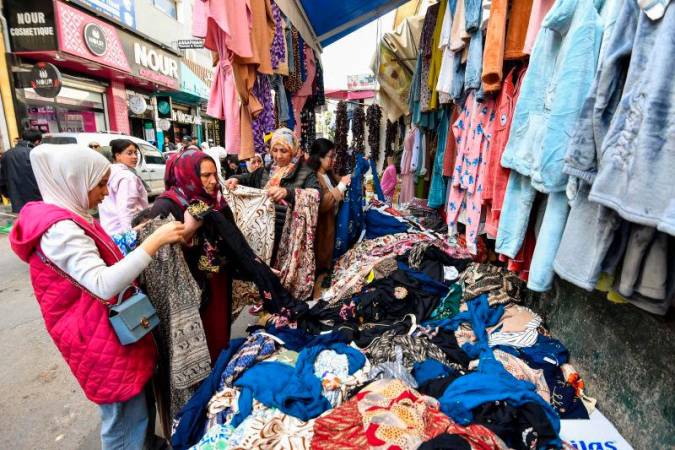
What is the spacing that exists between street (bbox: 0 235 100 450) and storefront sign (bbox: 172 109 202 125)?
15.7 metres

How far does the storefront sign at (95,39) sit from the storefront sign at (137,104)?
2.89m

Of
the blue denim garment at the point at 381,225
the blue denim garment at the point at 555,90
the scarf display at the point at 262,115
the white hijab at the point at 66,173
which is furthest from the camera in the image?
the blue denim garment at the point at 381,225

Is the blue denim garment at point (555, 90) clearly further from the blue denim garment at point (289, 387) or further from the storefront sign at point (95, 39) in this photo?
the storefront sign at point (95, 39)

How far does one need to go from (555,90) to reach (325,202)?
7.37 feet

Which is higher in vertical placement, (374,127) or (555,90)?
(374,127)

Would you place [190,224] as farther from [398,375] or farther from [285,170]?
[285,170]

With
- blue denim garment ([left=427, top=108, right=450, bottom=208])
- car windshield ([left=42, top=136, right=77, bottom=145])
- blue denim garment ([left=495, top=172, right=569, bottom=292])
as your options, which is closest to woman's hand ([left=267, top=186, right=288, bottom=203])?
blue denim garment ([left=495, top=172, right=569, bottom=292])

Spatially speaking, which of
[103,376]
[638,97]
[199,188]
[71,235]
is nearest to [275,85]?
[199,188]

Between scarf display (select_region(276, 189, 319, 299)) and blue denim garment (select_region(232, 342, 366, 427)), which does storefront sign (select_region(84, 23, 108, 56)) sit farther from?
blue denim garment (select_region(232, 342, 366, 427))

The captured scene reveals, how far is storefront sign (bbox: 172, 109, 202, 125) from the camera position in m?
17.6

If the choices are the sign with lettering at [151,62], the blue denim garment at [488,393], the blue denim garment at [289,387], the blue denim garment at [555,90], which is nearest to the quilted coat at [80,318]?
the blue denim garment at [289,387]

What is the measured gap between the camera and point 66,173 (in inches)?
59.5

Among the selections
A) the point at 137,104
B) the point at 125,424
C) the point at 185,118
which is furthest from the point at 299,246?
the point at 185,118

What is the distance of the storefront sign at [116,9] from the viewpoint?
10847 mm
